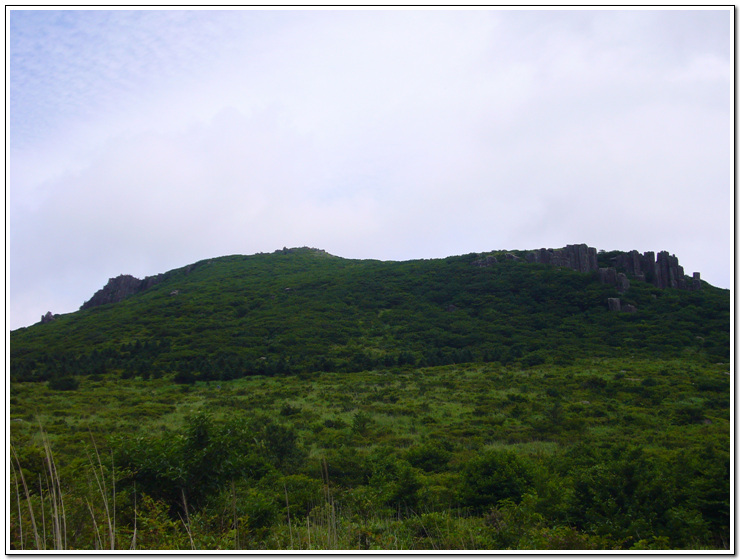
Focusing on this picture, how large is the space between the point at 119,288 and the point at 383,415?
82.6m

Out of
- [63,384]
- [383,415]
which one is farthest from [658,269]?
[63,384]

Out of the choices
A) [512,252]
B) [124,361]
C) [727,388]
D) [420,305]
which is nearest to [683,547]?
[727,388]

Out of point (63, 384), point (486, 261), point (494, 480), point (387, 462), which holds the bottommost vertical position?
point (63, 384)

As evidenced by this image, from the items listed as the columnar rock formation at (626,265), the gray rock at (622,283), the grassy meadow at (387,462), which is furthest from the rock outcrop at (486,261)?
the grassy meadow at (387,462)

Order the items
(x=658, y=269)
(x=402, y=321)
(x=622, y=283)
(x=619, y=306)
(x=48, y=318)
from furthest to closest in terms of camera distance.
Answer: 1. (x=48, y=318)
2. (x=658, y=269)
3. (x=622, y=283)
4. (x=402, y=321)
5. (x=619, y=306)

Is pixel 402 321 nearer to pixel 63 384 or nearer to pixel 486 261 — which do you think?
pixel 486 261

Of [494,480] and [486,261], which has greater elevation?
[486,261]

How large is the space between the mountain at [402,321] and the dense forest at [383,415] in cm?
34

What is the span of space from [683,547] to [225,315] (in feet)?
175

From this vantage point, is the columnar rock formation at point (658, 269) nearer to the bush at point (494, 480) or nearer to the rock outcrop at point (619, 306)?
the rock outcrop at point (619, 306)

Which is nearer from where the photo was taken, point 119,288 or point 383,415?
point 383,415

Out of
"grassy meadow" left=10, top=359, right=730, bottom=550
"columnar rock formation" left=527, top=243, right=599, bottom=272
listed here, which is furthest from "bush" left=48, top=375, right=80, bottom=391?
"columnar rock formation" left=527, top=243, right=599, bottom=272

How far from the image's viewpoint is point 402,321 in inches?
2005

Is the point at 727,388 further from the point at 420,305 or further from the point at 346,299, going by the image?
the point at 346,299
